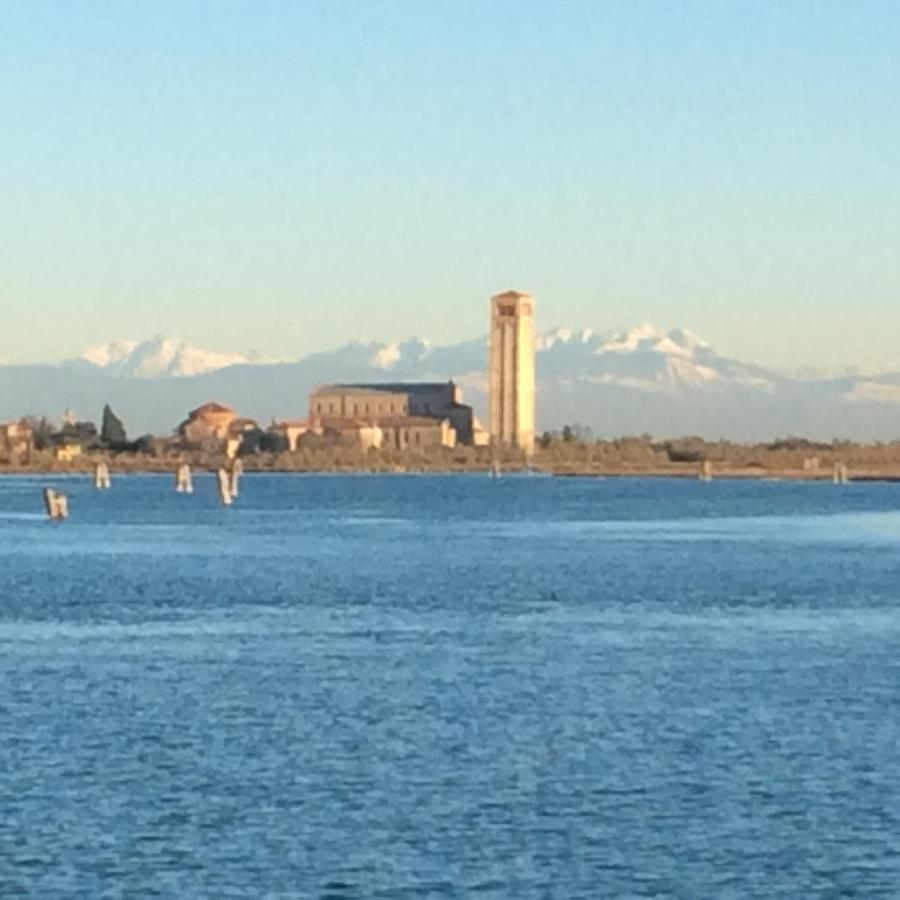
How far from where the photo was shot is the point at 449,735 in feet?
110

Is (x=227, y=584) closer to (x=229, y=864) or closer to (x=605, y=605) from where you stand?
(x=605, y=605)

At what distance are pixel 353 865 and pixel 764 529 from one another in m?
90.4

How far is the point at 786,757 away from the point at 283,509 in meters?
119

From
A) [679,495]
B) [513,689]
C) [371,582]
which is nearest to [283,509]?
[679,495]

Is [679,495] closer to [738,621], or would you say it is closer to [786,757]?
[738,621]

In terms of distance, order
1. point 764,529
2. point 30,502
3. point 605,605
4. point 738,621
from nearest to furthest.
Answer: point 738,621
point 605,605
point 764,529
point 30,502

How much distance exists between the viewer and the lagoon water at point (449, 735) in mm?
24828

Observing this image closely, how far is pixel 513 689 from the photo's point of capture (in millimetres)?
39406

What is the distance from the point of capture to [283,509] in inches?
5906

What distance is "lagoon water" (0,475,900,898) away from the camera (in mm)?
24828

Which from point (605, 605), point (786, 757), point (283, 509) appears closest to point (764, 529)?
point (283, 509)

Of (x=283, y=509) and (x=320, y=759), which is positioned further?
(x=283, y=509)

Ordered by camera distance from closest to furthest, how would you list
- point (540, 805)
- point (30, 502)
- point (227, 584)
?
point (540, 805), point (227, 584), point (30, 502)

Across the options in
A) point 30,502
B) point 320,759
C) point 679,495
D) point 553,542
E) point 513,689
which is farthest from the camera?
point 679,495
